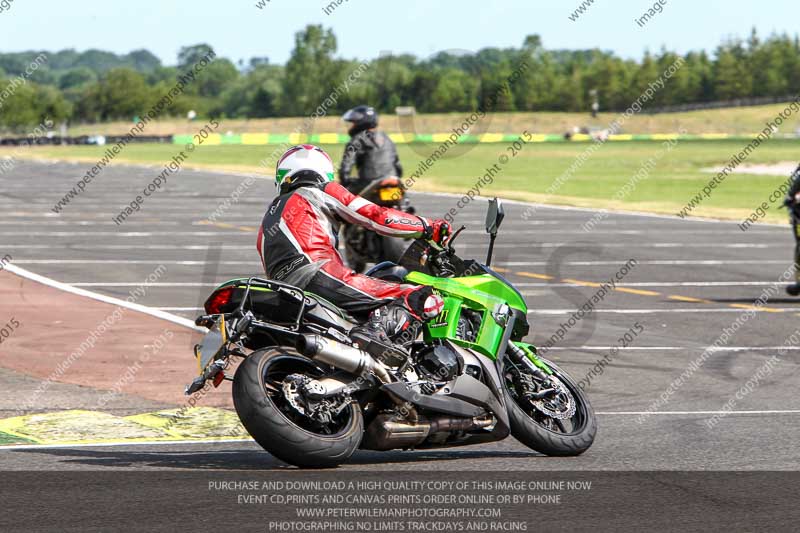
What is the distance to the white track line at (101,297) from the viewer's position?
13902mm

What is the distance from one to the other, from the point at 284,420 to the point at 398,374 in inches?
35.5

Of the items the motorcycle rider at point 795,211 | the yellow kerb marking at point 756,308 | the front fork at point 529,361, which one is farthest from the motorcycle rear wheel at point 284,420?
the motorcycle rider at point 795,211

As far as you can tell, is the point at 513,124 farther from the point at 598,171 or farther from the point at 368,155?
the point at 368,155

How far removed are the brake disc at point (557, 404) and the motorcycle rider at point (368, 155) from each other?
9217 mm

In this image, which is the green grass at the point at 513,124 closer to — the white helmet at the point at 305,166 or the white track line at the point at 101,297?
the white track line at the point at 101,297

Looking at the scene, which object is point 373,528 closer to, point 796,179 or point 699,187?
point 796,179

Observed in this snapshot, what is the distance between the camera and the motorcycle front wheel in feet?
24.7

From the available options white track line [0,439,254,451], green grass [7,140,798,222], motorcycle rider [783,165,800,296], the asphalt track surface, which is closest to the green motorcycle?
the asphalt track surface

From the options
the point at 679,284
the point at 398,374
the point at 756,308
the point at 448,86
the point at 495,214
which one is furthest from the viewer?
the point at 448,86

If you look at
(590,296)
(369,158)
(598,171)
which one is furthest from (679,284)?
(598,171)

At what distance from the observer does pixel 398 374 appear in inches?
284

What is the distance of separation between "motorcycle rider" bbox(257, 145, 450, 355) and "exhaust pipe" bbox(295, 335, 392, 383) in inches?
5.2

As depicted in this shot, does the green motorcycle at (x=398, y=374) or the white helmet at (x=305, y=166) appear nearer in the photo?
the green motorcycle at (x=398, y=374)

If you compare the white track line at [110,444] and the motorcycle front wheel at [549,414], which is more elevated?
the motorcycle front wheel at [549,414]
